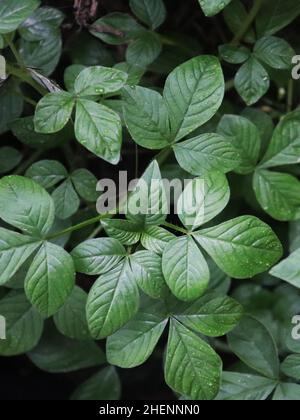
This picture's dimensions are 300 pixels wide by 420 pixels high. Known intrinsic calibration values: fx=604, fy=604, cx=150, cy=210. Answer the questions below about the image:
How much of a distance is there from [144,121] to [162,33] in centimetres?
33

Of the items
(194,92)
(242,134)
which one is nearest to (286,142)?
(242,134)

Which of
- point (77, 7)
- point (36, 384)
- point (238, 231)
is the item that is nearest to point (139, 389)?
point (36, 384)

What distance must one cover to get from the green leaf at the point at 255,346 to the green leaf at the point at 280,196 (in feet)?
0.58

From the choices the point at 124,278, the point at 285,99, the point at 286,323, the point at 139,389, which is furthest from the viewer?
the point at 139,389

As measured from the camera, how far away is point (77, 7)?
3.06 ft

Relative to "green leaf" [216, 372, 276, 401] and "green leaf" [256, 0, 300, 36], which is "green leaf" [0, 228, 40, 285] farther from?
"green leaf" [256, 0, 300, 36]

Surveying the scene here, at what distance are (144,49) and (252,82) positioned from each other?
176 millimetres

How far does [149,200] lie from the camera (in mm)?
776

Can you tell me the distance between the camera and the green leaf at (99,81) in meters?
0.79

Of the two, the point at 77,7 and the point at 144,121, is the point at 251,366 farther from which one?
the point at 77,7

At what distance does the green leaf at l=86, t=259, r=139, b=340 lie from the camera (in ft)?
2.48

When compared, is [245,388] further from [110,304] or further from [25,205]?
[25,205]

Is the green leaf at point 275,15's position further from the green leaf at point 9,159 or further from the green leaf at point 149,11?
the green leaf at point 9,159

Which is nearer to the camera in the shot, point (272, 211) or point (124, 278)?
point (124, 278)
